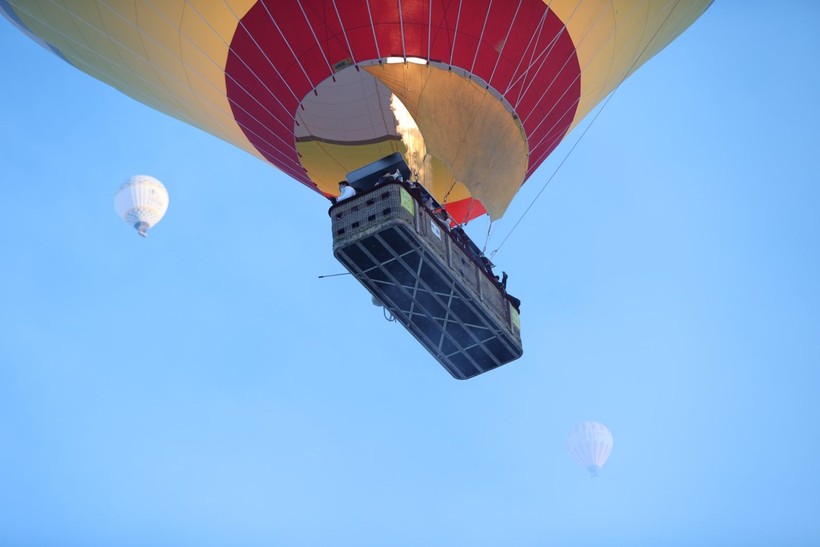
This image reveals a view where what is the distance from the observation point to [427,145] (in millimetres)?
10555

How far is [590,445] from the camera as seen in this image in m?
23.8

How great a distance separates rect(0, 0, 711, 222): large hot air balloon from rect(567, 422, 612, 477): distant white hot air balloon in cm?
1252

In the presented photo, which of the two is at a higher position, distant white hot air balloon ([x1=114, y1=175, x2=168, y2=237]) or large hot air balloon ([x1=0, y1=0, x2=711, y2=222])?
distant white hot air balloon ([x1=114, y1=175, x2=168, y2=237])

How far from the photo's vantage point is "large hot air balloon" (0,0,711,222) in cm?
1015

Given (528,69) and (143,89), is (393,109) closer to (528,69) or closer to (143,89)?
(528,69)

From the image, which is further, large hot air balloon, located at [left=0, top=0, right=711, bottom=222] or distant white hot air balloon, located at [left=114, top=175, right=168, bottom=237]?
distant white hot air balloon, located at [left=114, top=175, right=168, bottom=237]

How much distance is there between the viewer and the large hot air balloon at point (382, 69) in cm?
1015

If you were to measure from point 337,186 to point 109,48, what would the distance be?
2730 millimetres

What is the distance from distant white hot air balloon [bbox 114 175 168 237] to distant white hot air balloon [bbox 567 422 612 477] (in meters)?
9.78

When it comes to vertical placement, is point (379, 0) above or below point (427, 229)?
above

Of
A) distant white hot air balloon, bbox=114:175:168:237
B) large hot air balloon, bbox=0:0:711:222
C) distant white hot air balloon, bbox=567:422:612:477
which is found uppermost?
distant white hot air balloon, bbox=114:175:168:237

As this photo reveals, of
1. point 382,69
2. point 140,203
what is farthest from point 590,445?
point 382,69

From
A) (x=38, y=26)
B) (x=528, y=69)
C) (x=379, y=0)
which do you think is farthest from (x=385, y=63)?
(x=38, y=26)

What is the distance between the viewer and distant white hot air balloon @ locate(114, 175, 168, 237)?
22.5 m
